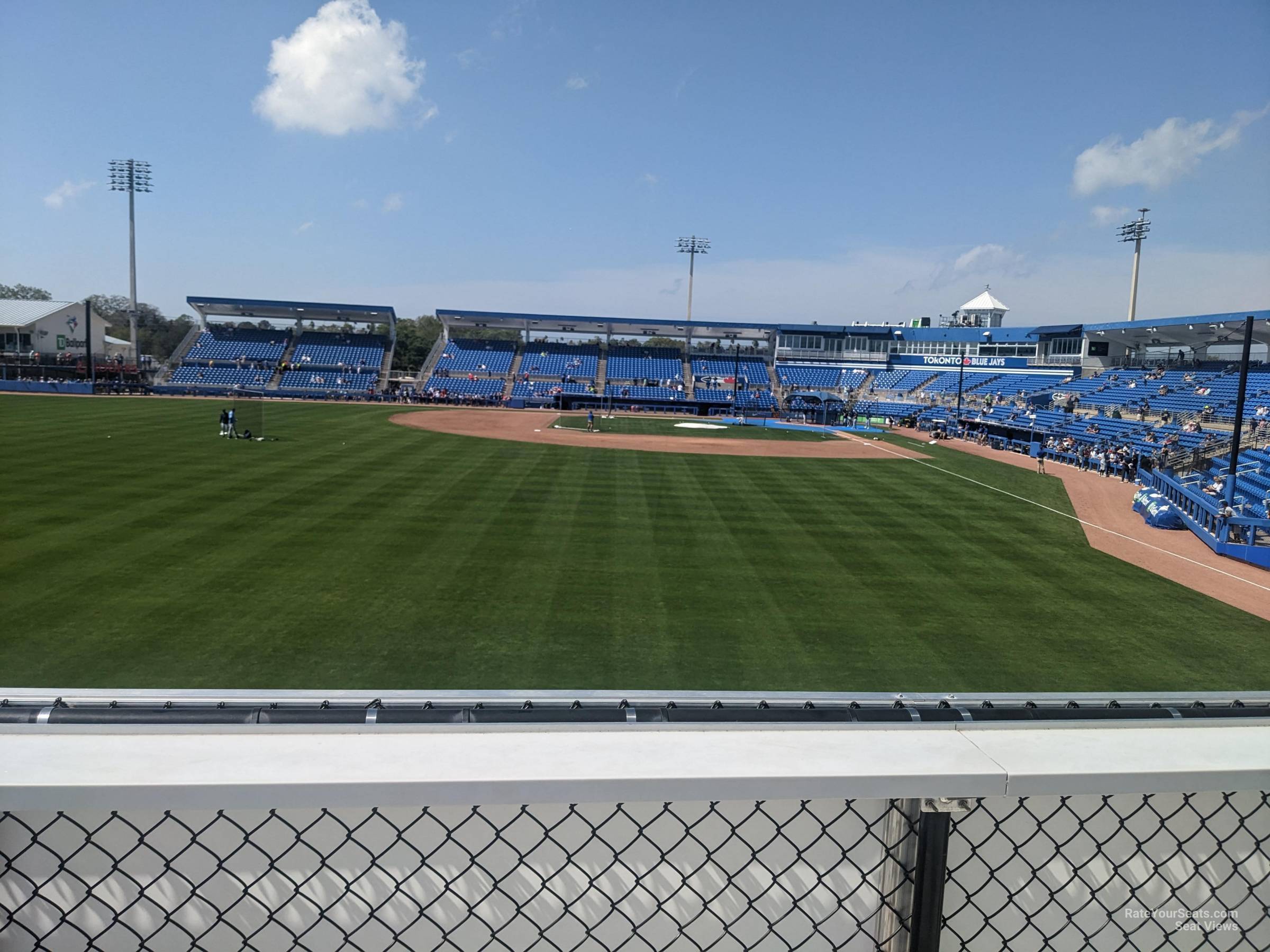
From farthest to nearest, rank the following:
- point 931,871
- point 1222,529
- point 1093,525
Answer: point 1093,525 → point 1222,529 → point 931,871

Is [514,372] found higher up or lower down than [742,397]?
higher up

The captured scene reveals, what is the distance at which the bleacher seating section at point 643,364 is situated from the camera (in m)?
69.3

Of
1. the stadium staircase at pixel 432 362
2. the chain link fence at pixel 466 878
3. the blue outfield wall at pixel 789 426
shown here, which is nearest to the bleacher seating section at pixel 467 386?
the stadium staircase at pixel 432 362

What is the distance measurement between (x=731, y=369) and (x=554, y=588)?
195ft

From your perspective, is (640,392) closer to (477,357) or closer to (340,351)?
(477,357)

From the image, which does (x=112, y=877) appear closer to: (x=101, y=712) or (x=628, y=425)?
(x=101, y=712)

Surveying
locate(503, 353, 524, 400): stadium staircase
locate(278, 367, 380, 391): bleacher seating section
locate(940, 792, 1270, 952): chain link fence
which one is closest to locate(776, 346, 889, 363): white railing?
locate(503, 353, 524, 400): stadium staircase

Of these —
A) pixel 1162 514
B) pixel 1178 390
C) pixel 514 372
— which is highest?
pixel 514 372

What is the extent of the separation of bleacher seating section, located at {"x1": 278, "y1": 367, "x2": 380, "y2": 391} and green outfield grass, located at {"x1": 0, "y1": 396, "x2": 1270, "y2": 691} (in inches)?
1533

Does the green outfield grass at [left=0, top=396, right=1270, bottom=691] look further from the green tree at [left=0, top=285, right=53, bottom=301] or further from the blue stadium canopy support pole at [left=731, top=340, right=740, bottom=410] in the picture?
the green tree at [left=0, top=285, right=53, bottom=301]

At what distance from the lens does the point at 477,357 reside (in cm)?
7019

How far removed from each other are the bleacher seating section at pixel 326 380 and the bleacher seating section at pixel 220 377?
1730 millimetres

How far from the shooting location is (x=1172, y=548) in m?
19.8

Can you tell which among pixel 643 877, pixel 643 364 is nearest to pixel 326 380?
pixel 643 364
